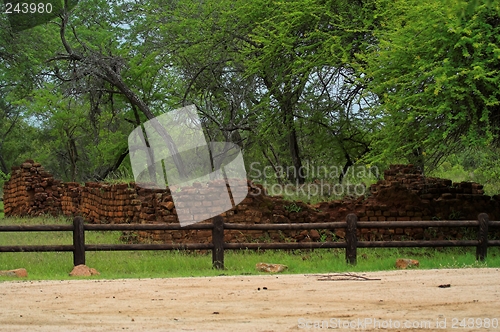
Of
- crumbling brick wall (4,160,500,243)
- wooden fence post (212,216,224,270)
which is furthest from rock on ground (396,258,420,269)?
crumbling brick wall (4,160,500,243)

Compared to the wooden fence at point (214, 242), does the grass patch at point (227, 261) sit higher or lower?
lower

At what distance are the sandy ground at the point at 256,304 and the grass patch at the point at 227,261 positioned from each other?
1.15 meters

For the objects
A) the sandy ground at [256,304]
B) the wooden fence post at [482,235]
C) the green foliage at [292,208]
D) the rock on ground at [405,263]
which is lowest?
the rock on ground at [405,263]

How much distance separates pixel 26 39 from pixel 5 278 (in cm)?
1514

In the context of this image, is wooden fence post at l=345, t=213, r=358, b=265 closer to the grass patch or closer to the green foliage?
the grass patch

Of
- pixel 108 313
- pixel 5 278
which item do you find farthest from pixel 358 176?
pixel 108 313

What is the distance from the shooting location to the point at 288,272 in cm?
1111

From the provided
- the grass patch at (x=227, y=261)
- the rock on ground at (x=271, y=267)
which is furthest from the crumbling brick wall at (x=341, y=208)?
the rock on ground at (x=271, y=267)

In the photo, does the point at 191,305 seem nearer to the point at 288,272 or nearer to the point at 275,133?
the point at 288,272

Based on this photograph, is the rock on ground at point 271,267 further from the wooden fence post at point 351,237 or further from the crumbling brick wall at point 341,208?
the crumbling brick wall at point 341,208

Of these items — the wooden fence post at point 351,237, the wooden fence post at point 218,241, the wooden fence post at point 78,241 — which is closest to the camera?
the wooden fence post at point 78,241

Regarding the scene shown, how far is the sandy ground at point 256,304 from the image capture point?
6.77 m

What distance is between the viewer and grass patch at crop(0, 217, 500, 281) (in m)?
11.2

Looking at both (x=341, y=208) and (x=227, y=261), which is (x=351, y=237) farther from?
(x=341, y=208)
